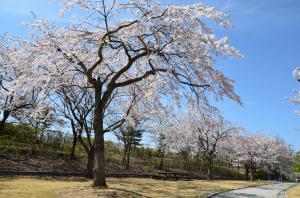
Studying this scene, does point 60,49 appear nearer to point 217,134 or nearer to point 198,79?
point 198,79

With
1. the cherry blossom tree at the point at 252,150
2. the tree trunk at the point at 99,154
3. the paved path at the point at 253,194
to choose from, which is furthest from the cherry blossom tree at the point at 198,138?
the tree trunk at the point at 99,154

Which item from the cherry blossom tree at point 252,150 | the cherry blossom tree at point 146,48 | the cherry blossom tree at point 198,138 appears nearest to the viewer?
the cherry blossom tree at point 146,48

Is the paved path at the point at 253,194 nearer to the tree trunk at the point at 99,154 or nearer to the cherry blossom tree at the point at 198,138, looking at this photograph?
the tree trunk at the point at 99,154

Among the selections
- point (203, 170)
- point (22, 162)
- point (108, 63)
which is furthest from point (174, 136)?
point (108, 63)

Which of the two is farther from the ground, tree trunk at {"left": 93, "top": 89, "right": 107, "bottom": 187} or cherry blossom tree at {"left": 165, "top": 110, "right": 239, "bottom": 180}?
cherry blossom tree at {"left": 165, "top": 110, "right": 239, "bottom": 180}

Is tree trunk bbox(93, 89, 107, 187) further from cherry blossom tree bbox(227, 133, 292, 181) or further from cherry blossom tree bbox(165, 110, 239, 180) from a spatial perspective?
cherry blossom tree bbox(227, 133, 292, 181)

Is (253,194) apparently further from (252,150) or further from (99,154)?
(252,150)

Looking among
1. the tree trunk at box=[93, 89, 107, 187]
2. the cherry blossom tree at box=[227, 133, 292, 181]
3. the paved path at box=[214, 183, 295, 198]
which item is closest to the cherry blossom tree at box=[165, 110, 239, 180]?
the cherry blossom tree at box=[227, 133, 292, 181]

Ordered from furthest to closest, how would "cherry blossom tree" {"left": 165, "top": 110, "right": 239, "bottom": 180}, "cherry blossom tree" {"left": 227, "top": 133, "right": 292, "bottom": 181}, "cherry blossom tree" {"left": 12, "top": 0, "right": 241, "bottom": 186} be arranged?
"cherry blossom tree" {"left": 227, "top": 133, "right": 292, "bottom": 181} → "cherry blossom tree" {"left": 165, "top": 110, "right": 239, "bottom": 180} → "cherry blossom tree" {"left": 12, "top": 0, "right": 241, "bottom": 186}

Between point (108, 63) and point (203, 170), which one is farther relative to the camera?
point (203, 170)

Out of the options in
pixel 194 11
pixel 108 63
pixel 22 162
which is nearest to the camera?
pixel 194 11

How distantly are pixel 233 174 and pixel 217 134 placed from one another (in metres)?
17.1

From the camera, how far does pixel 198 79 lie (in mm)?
16016

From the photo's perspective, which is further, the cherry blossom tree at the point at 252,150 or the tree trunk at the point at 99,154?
the cherry blossom tree at the point at 252,150
